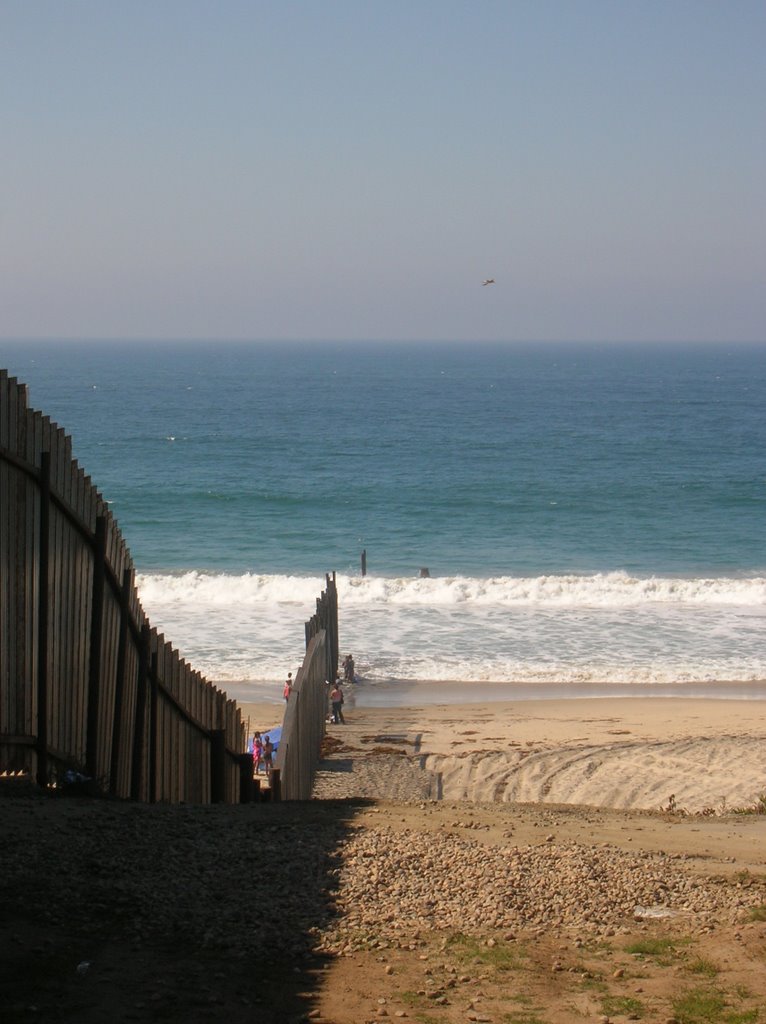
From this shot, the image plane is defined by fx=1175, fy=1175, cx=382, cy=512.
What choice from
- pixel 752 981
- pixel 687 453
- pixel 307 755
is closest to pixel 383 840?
pixel 752 981

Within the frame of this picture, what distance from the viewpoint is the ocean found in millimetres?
26500

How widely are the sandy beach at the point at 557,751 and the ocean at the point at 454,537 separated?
72.5 inches

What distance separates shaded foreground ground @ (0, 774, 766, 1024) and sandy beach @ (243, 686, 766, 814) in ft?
24.9

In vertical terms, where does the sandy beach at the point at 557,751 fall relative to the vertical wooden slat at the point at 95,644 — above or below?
below

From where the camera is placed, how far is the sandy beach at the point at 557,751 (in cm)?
1586

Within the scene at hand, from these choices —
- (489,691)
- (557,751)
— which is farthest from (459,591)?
(557,751)

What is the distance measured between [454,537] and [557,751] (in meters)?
25.6

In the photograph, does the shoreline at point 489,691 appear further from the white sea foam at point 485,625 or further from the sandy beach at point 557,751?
the white sea foam at point 485,625

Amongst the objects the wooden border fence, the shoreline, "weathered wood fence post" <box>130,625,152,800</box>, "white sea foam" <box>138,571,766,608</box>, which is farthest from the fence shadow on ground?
"white sea foam" <box>138,571,766,608</box>

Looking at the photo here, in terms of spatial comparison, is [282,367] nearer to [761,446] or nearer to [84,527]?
[761,446]

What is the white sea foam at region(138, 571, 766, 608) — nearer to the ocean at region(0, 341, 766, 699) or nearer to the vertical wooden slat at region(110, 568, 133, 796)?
the ocean at region(0, 341, 766, 699)

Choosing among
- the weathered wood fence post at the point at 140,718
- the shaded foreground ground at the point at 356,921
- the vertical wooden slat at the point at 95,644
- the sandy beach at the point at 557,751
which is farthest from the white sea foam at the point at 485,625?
the shaded foreground ground at the point at 356,921

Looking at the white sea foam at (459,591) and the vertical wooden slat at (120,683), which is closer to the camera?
the vertical wooden slat at (120,683)

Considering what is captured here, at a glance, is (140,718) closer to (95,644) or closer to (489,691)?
(95,644)
